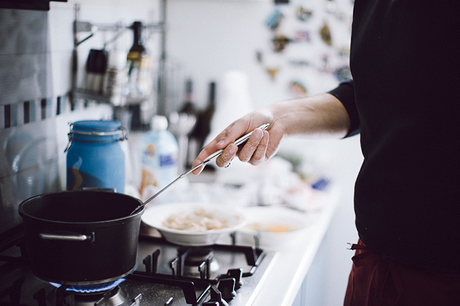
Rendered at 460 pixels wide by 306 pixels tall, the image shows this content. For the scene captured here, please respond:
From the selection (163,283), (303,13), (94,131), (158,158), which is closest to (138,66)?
(158,158)

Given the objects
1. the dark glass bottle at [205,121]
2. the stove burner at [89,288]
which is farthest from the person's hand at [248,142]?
the dark glass bottle at [205,121]

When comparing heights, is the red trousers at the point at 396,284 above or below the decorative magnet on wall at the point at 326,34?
below

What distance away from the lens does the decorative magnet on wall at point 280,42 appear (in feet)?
6.29

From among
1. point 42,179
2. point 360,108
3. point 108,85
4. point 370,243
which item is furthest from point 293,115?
point 42,179

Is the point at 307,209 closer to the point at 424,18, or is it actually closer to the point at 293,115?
the point at 293,115

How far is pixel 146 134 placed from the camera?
5.04 feet

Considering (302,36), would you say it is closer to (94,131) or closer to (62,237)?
(94,131)

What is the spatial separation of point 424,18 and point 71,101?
35.3 inches

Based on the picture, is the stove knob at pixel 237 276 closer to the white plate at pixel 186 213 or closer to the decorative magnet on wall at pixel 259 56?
the white plate at pixel 186 213

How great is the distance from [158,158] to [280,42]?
83cm

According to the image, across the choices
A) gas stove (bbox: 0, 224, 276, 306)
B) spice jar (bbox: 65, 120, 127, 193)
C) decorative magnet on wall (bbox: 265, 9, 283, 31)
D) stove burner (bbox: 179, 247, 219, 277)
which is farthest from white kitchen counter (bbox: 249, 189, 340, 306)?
decorative magnet on wall (bbox: 265, 9, 283, 31)

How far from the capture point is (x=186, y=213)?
45.5 inches

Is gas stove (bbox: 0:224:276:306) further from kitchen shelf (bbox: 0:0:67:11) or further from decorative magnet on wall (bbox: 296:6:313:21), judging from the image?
decorative magnet on wall (bbox: 296:6:313:21)

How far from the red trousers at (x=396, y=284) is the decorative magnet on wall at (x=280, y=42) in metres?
1.22
